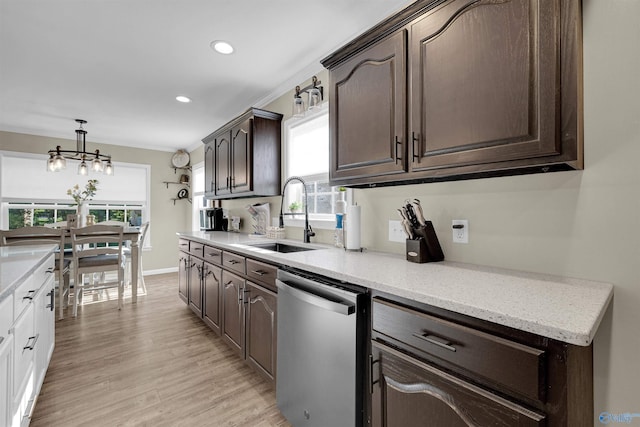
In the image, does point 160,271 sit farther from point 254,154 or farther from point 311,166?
point 311,166

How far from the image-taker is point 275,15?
1939 millimetres

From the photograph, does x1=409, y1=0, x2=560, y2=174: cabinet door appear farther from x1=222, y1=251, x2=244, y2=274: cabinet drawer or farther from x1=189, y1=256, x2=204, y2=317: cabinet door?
x1=189, y1=256, x2=204, y2=317: cabinet door

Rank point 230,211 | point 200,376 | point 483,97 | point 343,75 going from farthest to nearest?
point 230,211 → point 200,376 → point 343,75 → point 483,97

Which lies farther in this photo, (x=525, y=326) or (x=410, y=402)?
(x=410, y=402)

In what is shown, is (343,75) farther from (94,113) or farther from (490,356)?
(94,113)

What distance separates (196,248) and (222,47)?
1.93 m

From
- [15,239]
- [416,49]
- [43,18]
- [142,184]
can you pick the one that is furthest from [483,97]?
[142,184]

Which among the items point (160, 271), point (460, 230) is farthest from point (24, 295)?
point (160, 271)

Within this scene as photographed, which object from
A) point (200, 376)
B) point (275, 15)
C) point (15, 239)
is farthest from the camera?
point (15, 239)

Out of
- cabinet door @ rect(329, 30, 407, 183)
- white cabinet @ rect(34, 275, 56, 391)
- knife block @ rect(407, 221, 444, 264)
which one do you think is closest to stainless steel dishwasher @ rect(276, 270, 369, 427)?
knife block @ rect(407, 221, 444, 264)

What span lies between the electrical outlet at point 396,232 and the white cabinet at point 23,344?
178cm

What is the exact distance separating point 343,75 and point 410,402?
1680 mm

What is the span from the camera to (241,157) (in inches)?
122

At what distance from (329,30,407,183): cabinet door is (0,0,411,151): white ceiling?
1.74 feet
